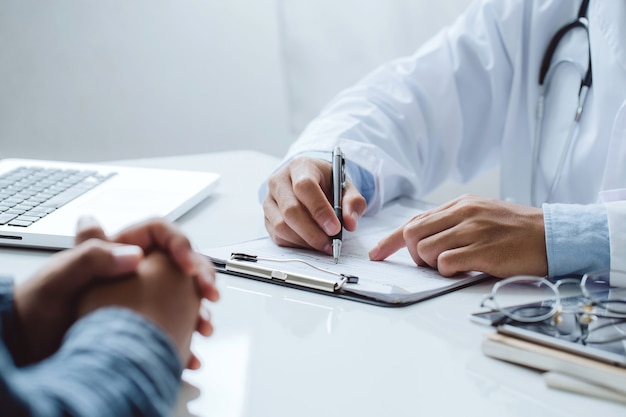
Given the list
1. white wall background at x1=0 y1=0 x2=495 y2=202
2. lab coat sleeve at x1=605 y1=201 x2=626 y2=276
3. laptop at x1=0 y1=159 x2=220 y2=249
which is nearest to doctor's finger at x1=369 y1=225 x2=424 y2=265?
lab coat sleeve at x1=605 y1=201 x2=626 y2=276

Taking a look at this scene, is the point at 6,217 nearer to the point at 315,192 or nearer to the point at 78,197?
the point at 78,197

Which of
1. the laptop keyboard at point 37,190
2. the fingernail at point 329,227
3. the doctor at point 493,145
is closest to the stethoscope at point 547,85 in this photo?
the doctor at point 493,145

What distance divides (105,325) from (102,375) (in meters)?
0.04

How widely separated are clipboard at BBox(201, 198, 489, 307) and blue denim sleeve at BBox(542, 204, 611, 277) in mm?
79

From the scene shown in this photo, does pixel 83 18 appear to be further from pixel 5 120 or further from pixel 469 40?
pixel 469 40

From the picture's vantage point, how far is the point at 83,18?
212 cm

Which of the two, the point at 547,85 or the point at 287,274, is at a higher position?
the point at 547,85

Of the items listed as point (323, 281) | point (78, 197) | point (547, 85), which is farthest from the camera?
point (547, 85)

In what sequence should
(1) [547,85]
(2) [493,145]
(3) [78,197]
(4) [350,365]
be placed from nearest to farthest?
(4) [350,365], (3) [78,197], (1) [547,85], (2) [493,145]

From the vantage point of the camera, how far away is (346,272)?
0.77m

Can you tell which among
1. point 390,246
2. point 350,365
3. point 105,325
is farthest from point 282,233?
point 105,325

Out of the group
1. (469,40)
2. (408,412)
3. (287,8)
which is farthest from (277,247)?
(287,8)

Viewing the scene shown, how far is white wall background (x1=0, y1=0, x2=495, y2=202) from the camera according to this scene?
2090 mm

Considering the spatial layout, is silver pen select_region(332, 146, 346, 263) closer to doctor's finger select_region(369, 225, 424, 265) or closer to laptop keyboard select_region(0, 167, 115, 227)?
doctor's finger select_region(369, 225, 424, 265)
